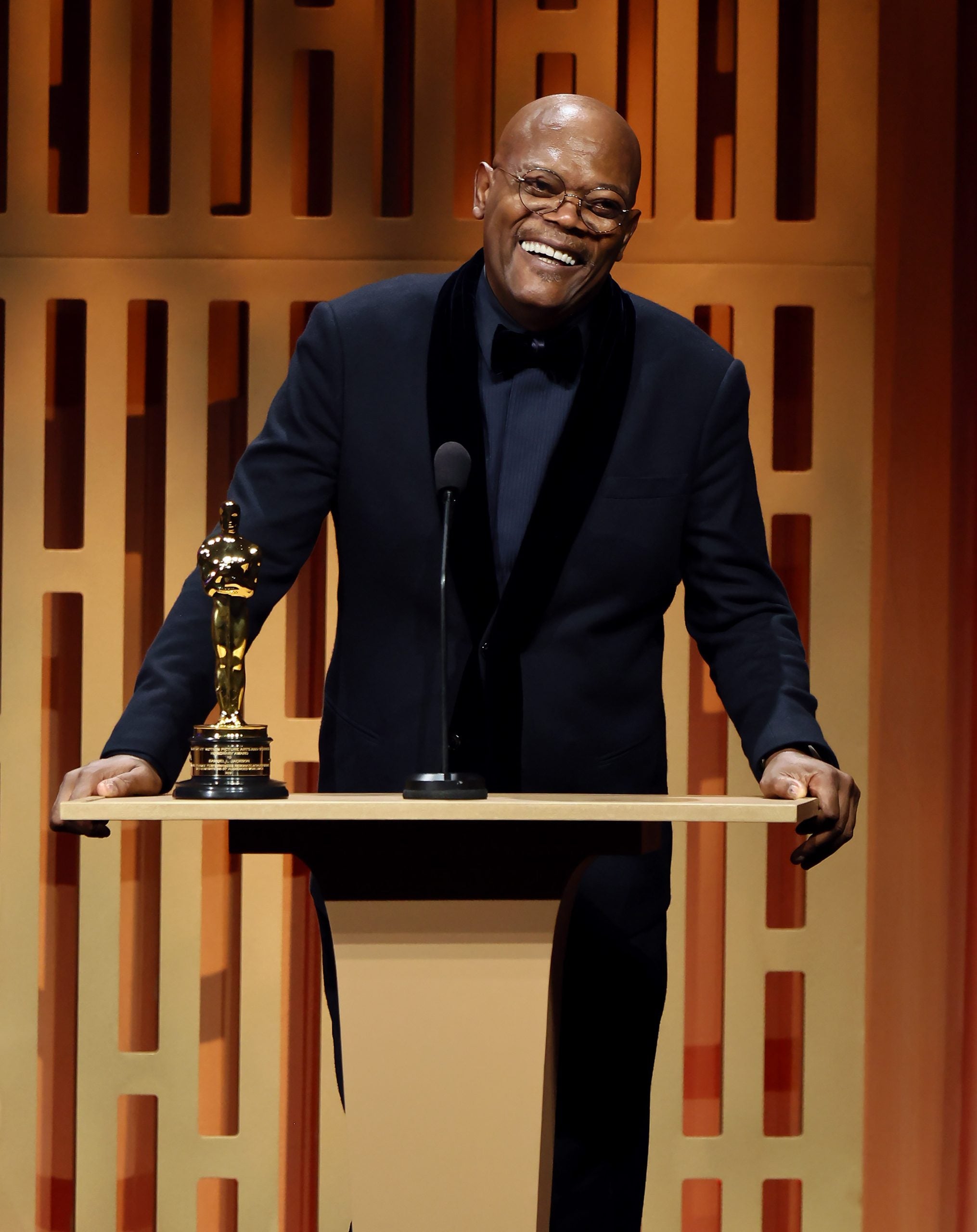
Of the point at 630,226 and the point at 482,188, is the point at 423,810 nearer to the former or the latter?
the point at 630,226

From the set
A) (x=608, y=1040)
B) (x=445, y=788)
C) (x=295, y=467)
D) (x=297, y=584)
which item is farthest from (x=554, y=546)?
(x=297, y=584)

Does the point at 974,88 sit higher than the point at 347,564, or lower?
higher

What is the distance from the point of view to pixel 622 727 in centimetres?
166

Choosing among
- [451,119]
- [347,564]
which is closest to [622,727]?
[347,564]

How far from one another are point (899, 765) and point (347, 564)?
139 centimetres

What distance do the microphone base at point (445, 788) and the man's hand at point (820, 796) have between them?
31cm

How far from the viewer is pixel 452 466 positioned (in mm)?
1346

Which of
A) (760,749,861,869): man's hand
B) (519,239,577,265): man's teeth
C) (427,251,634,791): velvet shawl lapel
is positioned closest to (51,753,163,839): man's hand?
(427,251,634,791): velvet shawl lapel

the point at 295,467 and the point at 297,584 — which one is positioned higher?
the point at 295,467

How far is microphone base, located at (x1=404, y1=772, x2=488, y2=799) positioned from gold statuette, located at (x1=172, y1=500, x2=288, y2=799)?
12 centimetres

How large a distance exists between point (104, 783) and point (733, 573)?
0.79 m

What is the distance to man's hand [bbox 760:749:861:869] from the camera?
1.35 m

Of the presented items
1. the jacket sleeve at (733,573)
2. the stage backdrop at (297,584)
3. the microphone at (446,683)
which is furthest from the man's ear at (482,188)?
the stage backdrop at (297,584)

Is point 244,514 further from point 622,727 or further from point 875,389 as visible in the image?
point 875,389
